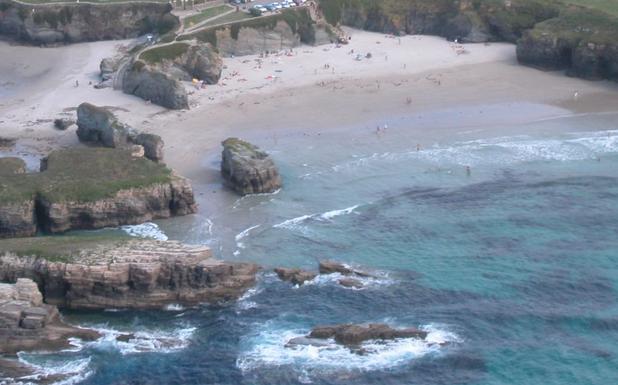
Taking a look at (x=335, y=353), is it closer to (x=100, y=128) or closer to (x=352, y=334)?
(x=352, y=334)

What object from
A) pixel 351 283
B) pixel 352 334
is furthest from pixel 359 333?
pixel 351 283

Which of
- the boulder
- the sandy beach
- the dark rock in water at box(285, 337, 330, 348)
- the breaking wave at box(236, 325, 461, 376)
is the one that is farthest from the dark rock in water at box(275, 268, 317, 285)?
the boulder

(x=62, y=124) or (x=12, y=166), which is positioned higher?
(x=62, y=124)

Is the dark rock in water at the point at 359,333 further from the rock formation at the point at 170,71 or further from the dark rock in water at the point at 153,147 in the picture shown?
the rock formation at the point at 170,71

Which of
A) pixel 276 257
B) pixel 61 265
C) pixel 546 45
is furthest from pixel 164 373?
pixel 546 45

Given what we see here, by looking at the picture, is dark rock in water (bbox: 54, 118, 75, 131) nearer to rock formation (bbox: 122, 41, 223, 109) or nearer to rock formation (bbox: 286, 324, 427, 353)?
rock formation (bbox: 122, 41, 223, 109)

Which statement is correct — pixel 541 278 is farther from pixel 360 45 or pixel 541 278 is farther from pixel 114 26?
pixel 114 26

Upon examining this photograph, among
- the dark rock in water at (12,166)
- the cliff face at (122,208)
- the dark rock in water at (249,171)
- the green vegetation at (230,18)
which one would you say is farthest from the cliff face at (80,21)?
the cliff face at (122,208)
